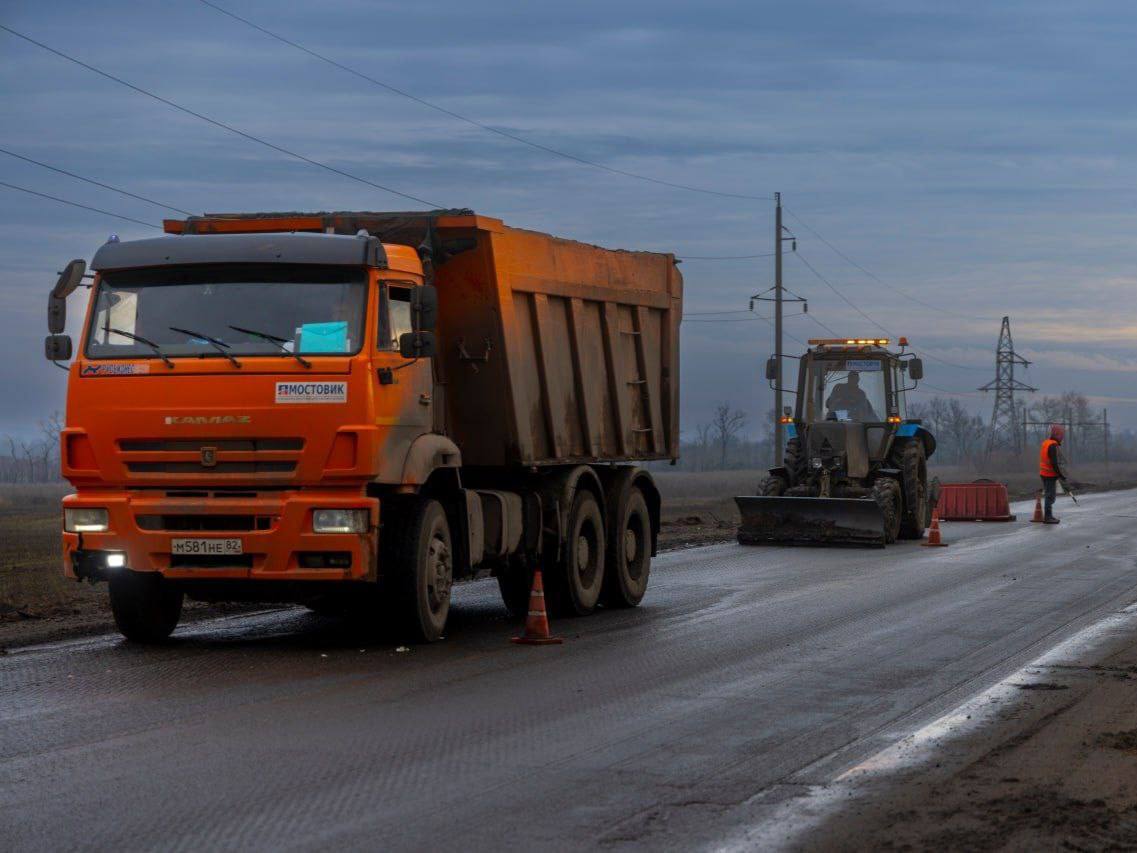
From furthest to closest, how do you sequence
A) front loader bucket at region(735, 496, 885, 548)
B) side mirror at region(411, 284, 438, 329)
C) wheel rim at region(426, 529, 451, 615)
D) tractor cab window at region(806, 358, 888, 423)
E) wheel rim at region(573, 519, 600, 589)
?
1. tractor cab window at region(806, 358, 888, 423)
2. front loader bucket at region(735, 496, 885, 548)
3. wheel rim at region(573, 519, 600, 589)
4. wheel rim at region(426, 529, 451, 615)
5. side mirror at region(411, 284, 438, 329)


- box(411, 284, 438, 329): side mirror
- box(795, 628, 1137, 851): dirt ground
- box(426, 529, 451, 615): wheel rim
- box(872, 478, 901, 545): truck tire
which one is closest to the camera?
box(795, 628, 1137, 851): dirt ground

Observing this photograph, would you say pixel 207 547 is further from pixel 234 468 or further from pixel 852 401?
pixel 852 401

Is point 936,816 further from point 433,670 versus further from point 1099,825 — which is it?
point 433,670

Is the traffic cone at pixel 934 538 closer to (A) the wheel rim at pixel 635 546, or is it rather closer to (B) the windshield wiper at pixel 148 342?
(A) the wheel rim at pixel 635 546

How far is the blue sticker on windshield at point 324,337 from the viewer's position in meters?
11.4

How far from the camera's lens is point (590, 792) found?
7051mm

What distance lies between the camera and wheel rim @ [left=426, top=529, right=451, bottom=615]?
12211 mm

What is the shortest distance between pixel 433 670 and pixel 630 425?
5.56m

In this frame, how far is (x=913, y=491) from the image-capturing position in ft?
86.4

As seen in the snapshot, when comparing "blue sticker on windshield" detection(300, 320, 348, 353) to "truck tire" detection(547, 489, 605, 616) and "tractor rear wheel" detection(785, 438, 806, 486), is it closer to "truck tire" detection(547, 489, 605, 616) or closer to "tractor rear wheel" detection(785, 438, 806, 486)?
"truck tire" detection(547, 489, 605, 616)

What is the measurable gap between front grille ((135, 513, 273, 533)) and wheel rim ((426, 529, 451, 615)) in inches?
55.3

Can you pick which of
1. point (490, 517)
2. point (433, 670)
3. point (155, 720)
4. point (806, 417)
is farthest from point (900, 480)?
point (155, 720)

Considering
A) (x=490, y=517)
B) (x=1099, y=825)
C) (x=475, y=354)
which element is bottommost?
(x=1099, y=825)

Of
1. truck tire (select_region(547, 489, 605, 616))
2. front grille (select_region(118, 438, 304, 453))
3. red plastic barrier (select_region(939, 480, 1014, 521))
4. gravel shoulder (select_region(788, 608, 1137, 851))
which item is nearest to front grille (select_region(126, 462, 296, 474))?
front grille (select_region(118, 438, 304, 453))
